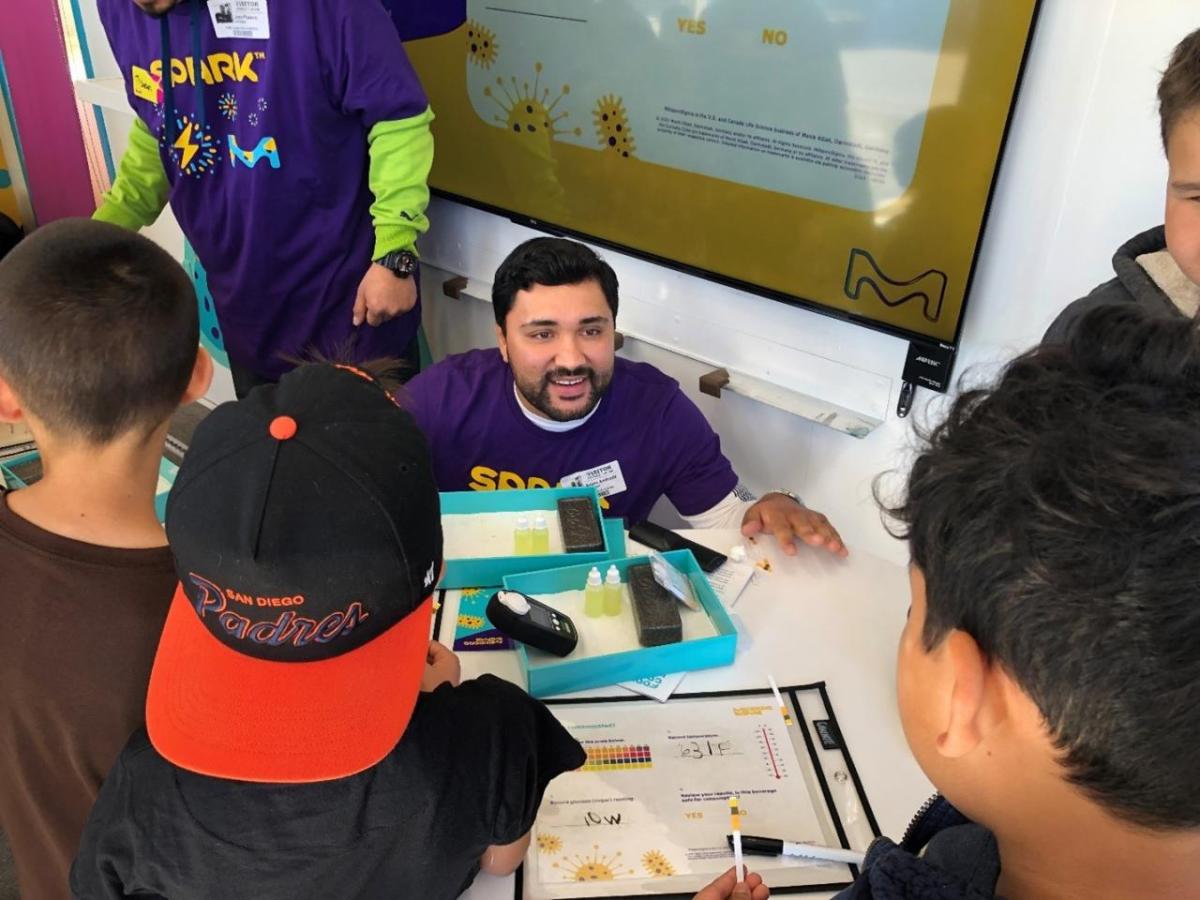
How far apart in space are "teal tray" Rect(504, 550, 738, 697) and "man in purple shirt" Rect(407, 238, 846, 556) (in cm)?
47

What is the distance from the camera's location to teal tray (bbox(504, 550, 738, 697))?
1.01 metres

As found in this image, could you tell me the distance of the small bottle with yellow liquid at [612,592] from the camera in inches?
43.3

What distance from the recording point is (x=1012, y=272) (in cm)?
147

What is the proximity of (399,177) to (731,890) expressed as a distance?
4.83ft

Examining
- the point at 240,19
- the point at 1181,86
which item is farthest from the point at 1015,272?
the point at 240,19

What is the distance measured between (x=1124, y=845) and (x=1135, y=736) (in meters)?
0.09

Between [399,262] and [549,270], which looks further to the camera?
[399,262]

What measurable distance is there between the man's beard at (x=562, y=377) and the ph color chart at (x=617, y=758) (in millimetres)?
757

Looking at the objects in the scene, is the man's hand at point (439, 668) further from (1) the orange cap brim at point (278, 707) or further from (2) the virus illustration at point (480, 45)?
(2) the virus illustration at point (480, 45)

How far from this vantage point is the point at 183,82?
182 cm

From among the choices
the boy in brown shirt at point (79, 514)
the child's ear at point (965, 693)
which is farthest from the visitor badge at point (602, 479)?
the child's ear at point (965, 693)

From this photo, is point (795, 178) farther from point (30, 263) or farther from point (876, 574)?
point (30, 263)

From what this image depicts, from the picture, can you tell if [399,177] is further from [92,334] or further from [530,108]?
[92,334]

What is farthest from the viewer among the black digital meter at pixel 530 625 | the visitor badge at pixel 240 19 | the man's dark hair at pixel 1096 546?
the visitor badge at pixel 240 19
